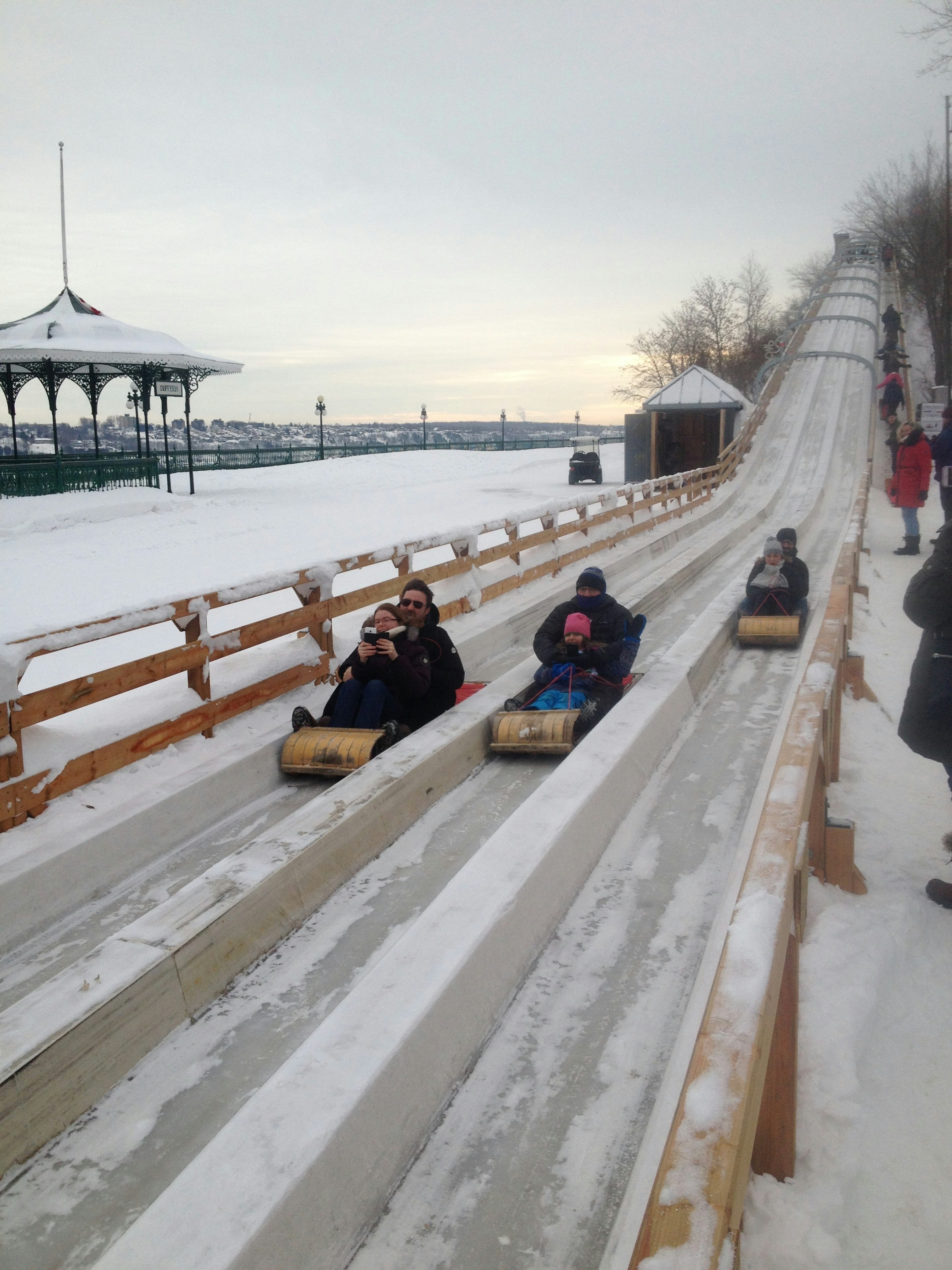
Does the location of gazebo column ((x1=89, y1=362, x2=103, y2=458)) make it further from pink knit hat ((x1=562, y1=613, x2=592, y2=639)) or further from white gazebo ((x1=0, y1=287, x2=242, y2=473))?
pink knit hat ((x1=562, y1=613, x2=592, y2=639))

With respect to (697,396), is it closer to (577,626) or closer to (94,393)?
(94,393)

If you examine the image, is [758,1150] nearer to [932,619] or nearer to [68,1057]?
[68,1057]

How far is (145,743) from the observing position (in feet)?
16.3

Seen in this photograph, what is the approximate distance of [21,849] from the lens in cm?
404

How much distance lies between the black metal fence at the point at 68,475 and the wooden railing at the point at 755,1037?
846 inches

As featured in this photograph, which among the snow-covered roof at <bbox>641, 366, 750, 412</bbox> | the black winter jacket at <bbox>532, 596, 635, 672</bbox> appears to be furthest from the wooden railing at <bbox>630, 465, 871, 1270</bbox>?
the snow-covered roof at <bbox>641, 366, 750, 412</bbox>

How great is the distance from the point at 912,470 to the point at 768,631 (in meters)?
6.90

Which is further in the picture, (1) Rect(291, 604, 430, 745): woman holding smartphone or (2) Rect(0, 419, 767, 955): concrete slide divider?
(1) Rect(291, 604, 430, 745): woman holding smartphone

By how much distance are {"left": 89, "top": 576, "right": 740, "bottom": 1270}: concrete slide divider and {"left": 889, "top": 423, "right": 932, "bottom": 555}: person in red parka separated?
11.4m

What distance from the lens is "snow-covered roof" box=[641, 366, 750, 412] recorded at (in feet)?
86.2

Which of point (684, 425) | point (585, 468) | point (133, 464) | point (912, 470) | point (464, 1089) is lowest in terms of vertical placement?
point (464, 1089)

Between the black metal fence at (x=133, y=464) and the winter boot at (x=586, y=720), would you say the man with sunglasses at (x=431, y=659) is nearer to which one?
the winter boot at (x=586, y=720)

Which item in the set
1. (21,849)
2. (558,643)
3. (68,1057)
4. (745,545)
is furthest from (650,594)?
(68,1057)

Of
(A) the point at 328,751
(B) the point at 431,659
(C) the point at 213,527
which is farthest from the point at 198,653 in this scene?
(C) the point at 213,527
